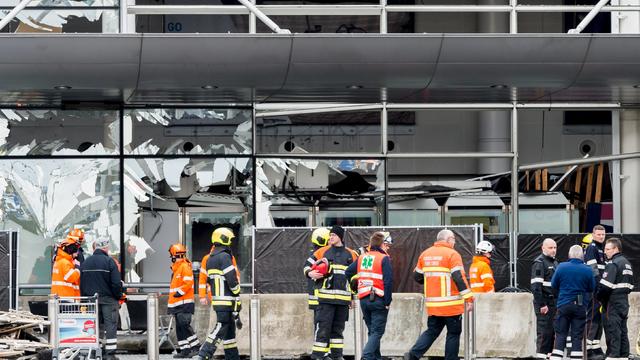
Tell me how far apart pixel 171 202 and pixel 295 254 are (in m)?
4.93

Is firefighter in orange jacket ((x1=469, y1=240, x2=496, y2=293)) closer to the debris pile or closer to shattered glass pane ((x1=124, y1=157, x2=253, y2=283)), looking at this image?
the debris pile

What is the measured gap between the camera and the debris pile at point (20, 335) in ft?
56.0

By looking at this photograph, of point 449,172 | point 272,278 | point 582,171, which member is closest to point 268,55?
point 272,278

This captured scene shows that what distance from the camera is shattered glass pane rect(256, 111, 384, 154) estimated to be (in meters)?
25.2

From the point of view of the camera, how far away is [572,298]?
17219 mm

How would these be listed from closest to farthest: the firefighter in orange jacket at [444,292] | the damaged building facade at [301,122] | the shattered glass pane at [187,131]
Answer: the firefighter in orange jacket at [444,292] < the damaged building facade at [301,122] < the shattered glass pane at [187,131]

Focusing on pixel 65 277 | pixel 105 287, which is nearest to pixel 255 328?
pixel 105 287

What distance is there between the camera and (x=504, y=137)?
26828mm

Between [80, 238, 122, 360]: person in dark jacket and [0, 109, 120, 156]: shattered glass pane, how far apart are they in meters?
5.82

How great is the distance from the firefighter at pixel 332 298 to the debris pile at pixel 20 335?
376cm

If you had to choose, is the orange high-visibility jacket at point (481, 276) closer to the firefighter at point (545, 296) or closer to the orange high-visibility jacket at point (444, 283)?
the firefighter at point (545, 296)

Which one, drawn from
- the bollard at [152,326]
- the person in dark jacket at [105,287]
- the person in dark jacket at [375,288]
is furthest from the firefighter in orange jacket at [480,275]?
the person in dark jacket at [105,287]

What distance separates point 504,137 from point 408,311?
8.58 metres

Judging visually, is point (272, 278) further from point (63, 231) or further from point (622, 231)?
point (622, 231)
